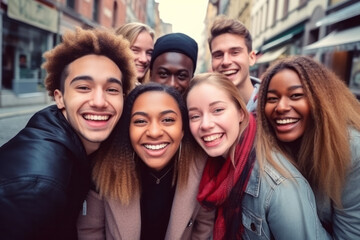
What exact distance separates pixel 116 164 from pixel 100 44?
1.01 meters

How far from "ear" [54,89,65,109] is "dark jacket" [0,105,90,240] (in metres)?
0.39

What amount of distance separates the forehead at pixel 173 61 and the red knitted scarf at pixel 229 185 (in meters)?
1.22

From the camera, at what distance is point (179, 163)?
2.24m

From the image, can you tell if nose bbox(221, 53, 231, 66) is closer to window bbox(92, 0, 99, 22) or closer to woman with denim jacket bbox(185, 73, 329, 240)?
woman with denim jacket bbox(185, 73, 329, 240)

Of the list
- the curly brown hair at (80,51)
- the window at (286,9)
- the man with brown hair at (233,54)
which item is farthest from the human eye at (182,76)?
the window at (286,9)

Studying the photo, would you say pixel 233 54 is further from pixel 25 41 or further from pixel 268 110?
pixel 25 41

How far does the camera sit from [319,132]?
1925mm

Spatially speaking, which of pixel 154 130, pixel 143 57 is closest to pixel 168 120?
pixel 154 130

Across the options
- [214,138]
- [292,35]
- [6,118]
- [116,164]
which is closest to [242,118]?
[214,138]

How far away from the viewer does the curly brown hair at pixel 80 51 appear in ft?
7.02

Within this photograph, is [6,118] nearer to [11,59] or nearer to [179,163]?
[11,59]

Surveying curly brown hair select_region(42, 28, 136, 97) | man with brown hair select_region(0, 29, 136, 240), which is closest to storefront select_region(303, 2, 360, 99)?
curly brown hair select_region(42, 28, 136, 97)

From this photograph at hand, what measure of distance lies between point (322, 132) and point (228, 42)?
1.86m

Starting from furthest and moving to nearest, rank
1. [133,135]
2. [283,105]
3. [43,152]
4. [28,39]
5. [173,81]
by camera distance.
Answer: [28,39]
[173,81]
[133,135]
[283,105]
[43,152]
